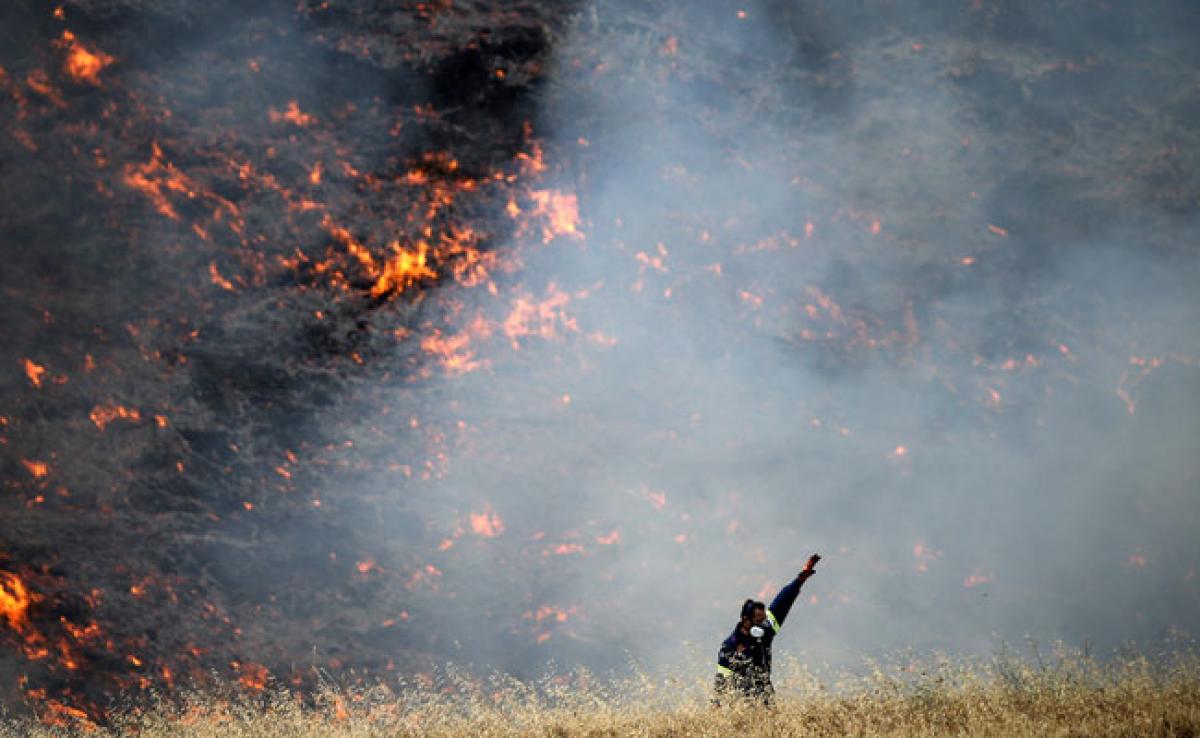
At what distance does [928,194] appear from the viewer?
11430 mm

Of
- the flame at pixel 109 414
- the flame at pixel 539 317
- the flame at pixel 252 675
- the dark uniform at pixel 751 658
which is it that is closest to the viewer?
the dark uniform at pixel 751 658

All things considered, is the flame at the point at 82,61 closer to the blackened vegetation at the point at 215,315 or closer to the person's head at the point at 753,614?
the blackened vegetation at the point at 215,315

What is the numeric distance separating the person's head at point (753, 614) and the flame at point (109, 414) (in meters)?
7.56

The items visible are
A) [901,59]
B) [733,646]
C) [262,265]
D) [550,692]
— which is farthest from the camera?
[901,59]

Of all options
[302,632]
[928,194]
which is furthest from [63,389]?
[928,194]

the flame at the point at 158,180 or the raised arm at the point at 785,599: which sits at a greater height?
the flame at the point at 158,180

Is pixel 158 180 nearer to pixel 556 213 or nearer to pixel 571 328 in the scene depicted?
pixel 556 213

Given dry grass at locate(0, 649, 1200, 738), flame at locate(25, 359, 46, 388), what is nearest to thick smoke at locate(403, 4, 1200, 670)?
dry grass at locate(0, 649, 1200, 738)

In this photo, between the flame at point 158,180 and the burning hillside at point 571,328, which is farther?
the flame at point 158,180

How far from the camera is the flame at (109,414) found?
1062cm

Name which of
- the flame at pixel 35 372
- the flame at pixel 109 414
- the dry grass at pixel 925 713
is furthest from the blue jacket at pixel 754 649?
the flame at pixel 35 372

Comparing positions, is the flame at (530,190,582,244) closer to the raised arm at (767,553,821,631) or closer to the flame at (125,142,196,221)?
the flame at (125,142,196,221)

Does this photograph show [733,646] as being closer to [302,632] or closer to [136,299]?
[302,632]

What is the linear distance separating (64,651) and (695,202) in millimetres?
8642
